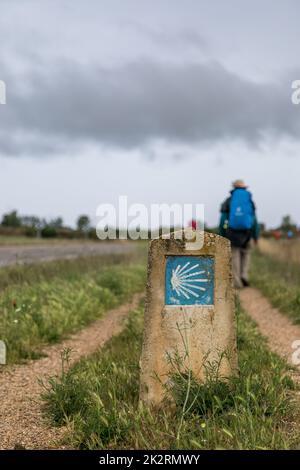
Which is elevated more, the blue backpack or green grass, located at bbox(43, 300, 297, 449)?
the blue backpack

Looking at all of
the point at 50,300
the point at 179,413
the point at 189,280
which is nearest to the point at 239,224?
the point at 50,300

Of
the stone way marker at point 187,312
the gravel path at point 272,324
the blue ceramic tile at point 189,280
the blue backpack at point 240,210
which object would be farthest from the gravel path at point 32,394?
the blue backpack at point 240,210

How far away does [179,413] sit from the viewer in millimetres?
4062

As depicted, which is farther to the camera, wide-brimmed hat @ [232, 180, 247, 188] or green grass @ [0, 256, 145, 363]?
wide-brimmed hat @ [232, 180, 247, 188]

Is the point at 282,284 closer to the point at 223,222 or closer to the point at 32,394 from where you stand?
the point at 223,222

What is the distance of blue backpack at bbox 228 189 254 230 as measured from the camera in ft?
38.4

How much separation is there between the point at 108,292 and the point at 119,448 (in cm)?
690

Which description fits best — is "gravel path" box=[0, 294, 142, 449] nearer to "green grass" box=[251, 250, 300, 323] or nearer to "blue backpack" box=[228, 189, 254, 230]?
"green grass" box=[251, 250, 300, 323]

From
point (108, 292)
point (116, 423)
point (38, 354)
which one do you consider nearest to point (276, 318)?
point (108, 292)

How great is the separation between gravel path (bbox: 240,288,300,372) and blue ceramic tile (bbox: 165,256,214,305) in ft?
5.09

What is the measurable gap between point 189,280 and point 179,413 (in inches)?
36.0

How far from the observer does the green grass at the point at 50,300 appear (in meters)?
7.12

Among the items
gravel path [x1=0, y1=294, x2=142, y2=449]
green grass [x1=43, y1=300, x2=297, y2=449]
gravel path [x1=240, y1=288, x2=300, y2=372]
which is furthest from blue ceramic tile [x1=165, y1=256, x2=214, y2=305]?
gravel path [x1=240, y1=288, x2=300, y2=372]
